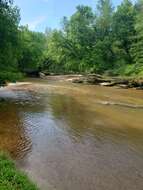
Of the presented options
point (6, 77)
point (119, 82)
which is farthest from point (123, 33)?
point (6, 77)

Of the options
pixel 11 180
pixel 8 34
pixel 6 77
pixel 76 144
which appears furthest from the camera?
pixel 8 34

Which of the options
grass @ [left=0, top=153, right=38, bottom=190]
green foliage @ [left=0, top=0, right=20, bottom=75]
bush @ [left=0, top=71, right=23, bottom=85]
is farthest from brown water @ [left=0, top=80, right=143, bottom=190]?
green foliage @ [left=0, top=0, right=20, bottom=75]

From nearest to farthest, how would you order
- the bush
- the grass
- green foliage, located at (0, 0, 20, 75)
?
the grass → the bush → green foliage, located at (0, 0, 20, 75)

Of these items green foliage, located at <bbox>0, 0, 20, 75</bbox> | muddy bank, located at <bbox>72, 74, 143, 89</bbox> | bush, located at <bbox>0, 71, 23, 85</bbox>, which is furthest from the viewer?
muddy bank, located at <bbox>72, 74, 143, 89</bbox>

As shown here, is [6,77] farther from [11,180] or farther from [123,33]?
[123,33]

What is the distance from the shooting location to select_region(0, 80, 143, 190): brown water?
902 cm

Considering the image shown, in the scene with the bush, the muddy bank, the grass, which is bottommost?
the muddy bank

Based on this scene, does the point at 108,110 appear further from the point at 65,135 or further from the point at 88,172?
the point at 88,172

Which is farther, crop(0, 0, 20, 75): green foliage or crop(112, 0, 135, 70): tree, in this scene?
crop(112, 0, 135, 70): tree

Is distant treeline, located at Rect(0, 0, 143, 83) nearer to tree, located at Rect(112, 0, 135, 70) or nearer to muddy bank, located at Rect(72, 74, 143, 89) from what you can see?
tree, located at Rect(112, 0, 135, 70)

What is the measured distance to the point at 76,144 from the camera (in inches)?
494

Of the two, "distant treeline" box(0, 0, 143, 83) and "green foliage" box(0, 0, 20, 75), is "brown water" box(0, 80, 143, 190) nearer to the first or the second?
"green foliage" box(0, 0, 20, 75)

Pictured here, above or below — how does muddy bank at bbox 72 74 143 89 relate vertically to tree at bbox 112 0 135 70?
below

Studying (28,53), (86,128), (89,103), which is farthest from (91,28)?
(86,128)
